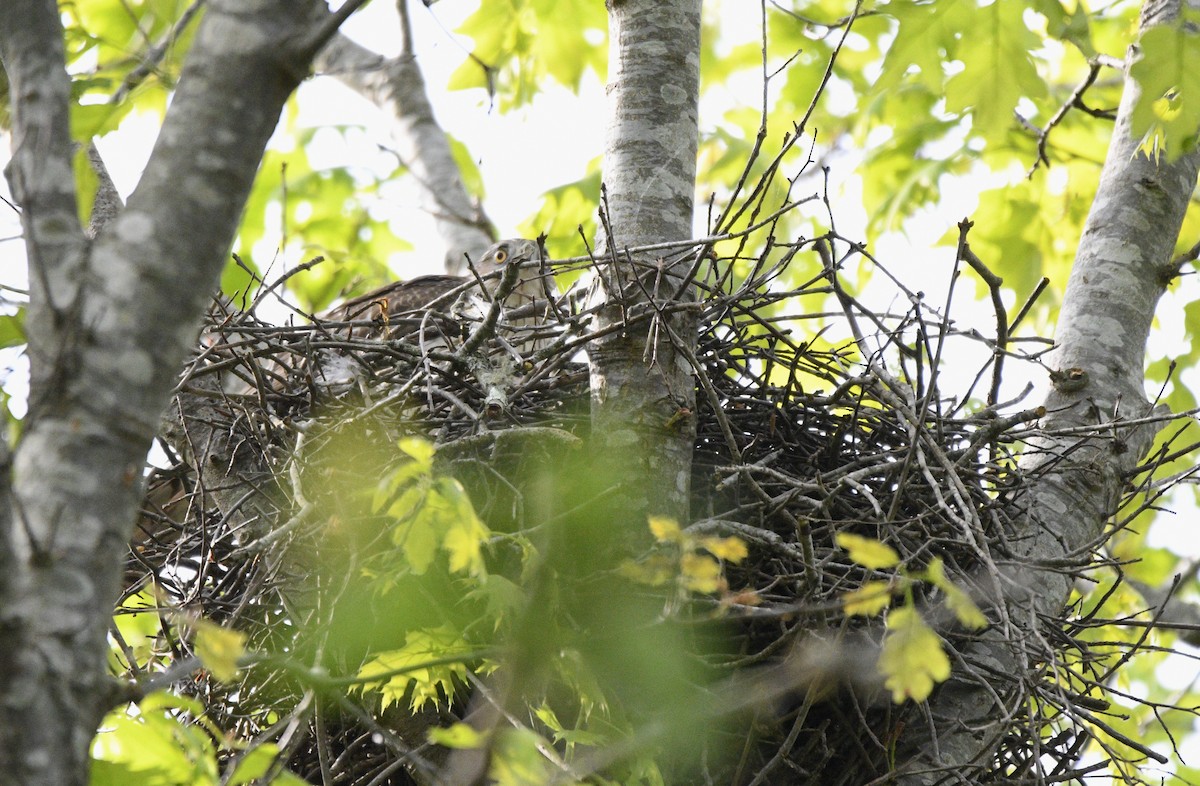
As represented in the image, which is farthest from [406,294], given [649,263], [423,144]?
[649,263]

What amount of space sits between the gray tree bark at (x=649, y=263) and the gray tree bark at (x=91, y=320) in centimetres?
104

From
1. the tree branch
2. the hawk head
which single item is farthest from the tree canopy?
the tree branch

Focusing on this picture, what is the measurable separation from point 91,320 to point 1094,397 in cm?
285

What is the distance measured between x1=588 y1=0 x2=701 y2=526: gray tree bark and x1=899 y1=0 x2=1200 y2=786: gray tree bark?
0.84 metres

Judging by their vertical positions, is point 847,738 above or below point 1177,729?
below

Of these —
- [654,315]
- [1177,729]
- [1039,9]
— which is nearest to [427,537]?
[654,315]

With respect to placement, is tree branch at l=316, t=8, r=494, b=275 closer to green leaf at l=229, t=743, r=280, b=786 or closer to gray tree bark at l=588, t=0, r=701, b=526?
gray tree bark at l=588, t=0, r=701, b=526

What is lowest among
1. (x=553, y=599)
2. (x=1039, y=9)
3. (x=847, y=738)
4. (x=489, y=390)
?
(x=847, y=738)

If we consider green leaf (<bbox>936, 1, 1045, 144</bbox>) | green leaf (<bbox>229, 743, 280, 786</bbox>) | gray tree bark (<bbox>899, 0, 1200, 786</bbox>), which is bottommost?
green leaf (<bbox>229, 743, 280, 786</bbox>)

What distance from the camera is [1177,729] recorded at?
683 cm

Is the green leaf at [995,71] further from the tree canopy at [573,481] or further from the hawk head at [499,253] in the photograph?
the hawk head at [499,253]

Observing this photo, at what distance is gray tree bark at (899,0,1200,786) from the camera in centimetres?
268

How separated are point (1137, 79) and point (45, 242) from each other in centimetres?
245

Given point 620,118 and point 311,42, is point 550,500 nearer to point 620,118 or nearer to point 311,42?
point 311,42
